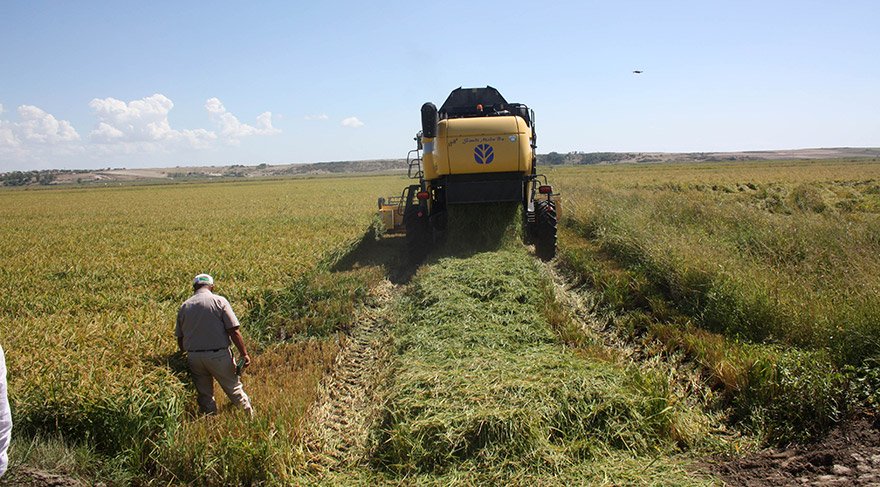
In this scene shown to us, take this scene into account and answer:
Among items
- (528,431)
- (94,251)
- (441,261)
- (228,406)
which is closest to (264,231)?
(94,251)

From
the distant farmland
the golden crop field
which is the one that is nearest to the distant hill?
the golden crop field

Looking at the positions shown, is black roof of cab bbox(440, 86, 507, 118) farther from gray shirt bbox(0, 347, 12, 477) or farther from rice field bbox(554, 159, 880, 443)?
gray shirt bbox(0, 347, 12, 477)

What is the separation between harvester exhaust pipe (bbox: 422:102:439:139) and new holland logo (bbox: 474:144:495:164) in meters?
1.05

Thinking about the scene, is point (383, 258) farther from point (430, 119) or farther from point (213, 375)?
point (213, 375)

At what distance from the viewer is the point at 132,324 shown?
6.20 metres

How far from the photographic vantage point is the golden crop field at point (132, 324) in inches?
169

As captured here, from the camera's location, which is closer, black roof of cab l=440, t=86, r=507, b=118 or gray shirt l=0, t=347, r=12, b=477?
gray shirt l=0, t=347, r=12, b=477

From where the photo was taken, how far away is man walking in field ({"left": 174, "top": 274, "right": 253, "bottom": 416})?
4781 mm

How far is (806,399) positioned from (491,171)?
24.0 feet

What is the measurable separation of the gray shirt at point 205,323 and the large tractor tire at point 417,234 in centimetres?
749

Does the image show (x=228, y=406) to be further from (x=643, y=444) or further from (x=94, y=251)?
(x=94, y=251)

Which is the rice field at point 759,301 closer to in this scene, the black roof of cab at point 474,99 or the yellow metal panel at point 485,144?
the yellow metal panel at point 485,144

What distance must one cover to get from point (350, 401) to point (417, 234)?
723 centimetres

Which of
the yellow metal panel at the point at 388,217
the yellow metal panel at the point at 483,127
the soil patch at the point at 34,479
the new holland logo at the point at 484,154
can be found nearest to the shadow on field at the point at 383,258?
the yellow metal panel at the point at 388,217
